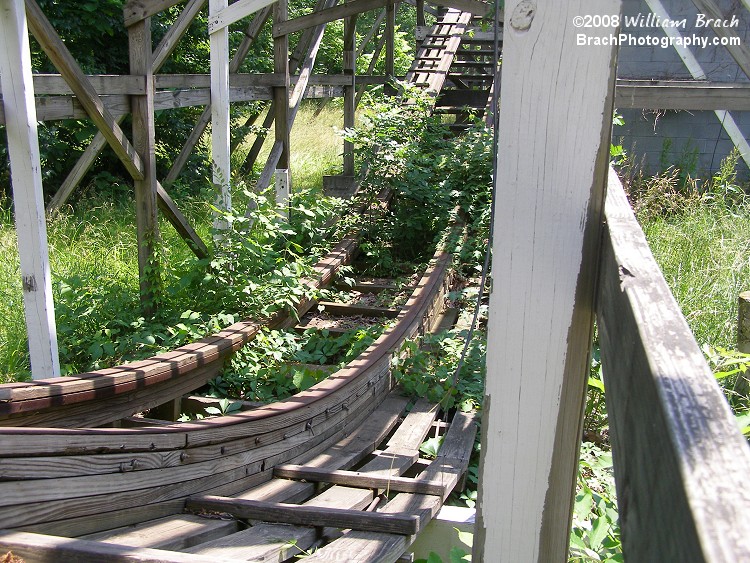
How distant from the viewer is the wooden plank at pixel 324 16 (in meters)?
7.48

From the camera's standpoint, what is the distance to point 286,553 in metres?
2.43

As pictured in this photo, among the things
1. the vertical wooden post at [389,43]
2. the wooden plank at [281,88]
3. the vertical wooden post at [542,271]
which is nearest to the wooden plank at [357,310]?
the wooden plank at [281,88]

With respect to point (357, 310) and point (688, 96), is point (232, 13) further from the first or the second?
point (688, 96)

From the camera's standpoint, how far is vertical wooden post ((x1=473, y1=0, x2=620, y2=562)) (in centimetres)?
104

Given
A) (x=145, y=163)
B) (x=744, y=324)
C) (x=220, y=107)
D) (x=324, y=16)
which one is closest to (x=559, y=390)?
(x=744, y=324)

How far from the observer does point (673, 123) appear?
34.4 feet

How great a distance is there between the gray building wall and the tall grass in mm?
4391

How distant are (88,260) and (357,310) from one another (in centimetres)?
262

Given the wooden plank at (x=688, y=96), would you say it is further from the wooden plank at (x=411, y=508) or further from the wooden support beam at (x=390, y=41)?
the wooden support beam at (x=390, y=41)

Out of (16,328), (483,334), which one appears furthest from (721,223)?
(16,328)

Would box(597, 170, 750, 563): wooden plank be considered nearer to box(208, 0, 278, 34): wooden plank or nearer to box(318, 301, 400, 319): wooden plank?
box(318, 301, 400, 319): wooden plank

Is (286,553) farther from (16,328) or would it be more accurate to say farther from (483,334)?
(16,328)

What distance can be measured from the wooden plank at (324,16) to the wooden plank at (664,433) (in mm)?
7062

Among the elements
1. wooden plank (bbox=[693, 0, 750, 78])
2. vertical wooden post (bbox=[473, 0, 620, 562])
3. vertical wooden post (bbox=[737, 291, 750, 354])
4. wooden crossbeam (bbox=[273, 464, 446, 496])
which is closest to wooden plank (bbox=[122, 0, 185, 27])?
wooden crossbeam (bbox=[273, 464, 446, 496])
